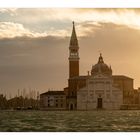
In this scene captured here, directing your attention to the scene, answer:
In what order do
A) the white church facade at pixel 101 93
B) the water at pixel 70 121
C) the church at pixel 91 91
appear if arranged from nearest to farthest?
the water at pixel 70 121
the church at pixel 91 91
the white church facade at pixel 101 93

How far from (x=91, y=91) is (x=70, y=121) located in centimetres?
49

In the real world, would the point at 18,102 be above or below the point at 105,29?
below

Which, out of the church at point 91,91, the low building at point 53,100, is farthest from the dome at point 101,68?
the low building at point 53,100

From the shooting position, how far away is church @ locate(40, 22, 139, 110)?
13266mm

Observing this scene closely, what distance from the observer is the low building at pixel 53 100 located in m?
13.3

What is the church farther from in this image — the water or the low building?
the water

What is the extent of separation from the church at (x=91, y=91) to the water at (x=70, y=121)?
4.4 inches

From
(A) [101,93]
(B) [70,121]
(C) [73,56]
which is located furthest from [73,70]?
(B) [70,121]

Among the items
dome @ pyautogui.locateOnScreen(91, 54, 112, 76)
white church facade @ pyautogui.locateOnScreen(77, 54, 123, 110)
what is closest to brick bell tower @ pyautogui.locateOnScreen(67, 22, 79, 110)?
white church facade @ pyautogui.locateOnScreen(77, 54, 123, 110)

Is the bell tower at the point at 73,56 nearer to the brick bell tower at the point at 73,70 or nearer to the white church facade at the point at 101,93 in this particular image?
the brick bell tower at the point at 73,70

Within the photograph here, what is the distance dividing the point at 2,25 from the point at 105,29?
1.25 metres
